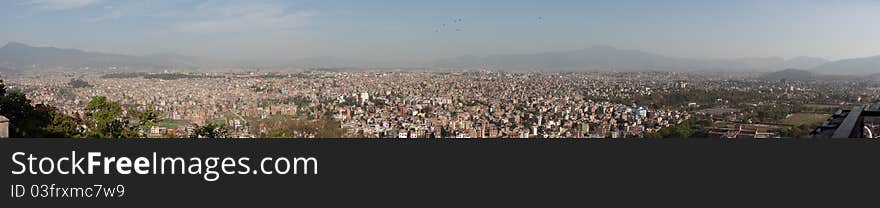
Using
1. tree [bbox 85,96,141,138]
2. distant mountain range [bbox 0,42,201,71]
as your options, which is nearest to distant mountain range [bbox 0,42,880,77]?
distant mountain range [bbox 0,42,201,71]

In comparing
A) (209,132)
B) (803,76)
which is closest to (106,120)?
(209,132)

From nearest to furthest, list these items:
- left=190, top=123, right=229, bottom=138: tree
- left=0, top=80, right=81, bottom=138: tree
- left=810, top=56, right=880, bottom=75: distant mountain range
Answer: left=0, top=80, right=81, bottom=138: tree < left=190, top=123, right=229, bottom=138: tree < left=810, top=56, right=880, bottom=75: distant mountain range

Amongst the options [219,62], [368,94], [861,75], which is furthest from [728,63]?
[219,62]

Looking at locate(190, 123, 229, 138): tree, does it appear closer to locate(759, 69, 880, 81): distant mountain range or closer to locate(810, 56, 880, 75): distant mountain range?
locate(759, 69, 880, 81): distant mountain range

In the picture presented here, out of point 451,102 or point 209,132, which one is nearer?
point 209,132

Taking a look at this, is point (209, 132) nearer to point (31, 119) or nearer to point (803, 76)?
point (31, 119)

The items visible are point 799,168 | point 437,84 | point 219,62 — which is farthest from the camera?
point 219,62

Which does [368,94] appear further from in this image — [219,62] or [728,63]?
[728,63]

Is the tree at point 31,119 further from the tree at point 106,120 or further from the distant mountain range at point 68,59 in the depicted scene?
the distant mountain range at point 68,59
